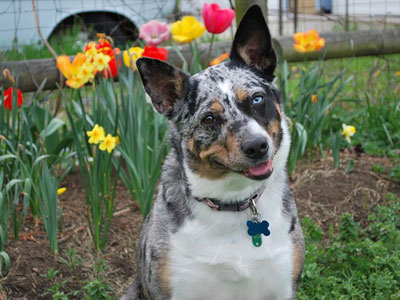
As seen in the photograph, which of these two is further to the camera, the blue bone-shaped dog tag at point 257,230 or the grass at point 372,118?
the grass at point 372,118

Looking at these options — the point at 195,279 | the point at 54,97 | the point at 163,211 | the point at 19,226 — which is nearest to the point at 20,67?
the point at 54,97

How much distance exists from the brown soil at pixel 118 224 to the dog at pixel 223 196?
0.94 m

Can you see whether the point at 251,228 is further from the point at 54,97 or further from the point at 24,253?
the point at 54,97

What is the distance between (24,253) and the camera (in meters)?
3.62

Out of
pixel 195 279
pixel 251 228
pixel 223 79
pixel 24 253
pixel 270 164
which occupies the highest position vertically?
pixel 223 79

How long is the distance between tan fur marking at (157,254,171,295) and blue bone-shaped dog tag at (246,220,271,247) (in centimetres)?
39

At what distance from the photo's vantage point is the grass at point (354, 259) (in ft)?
11.0

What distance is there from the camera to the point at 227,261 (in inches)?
102

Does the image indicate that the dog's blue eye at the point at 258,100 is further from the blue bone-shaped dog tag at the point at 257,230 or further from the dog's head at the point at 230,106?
the blue bone-shaped dog tag at the point at 257,230

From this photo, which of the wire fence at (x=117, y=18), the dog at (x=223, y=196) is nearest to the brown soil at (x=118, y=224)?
the dog at (x=223, y=196)

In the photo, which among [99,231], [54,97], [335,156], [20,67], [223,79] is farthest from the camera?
[54,97]

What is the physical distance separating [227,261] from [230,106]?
667 millimetres

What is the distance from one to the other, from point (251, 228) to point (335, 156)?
199 cm

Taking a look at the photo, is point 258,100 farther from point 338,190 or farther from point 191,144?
point 338,190
